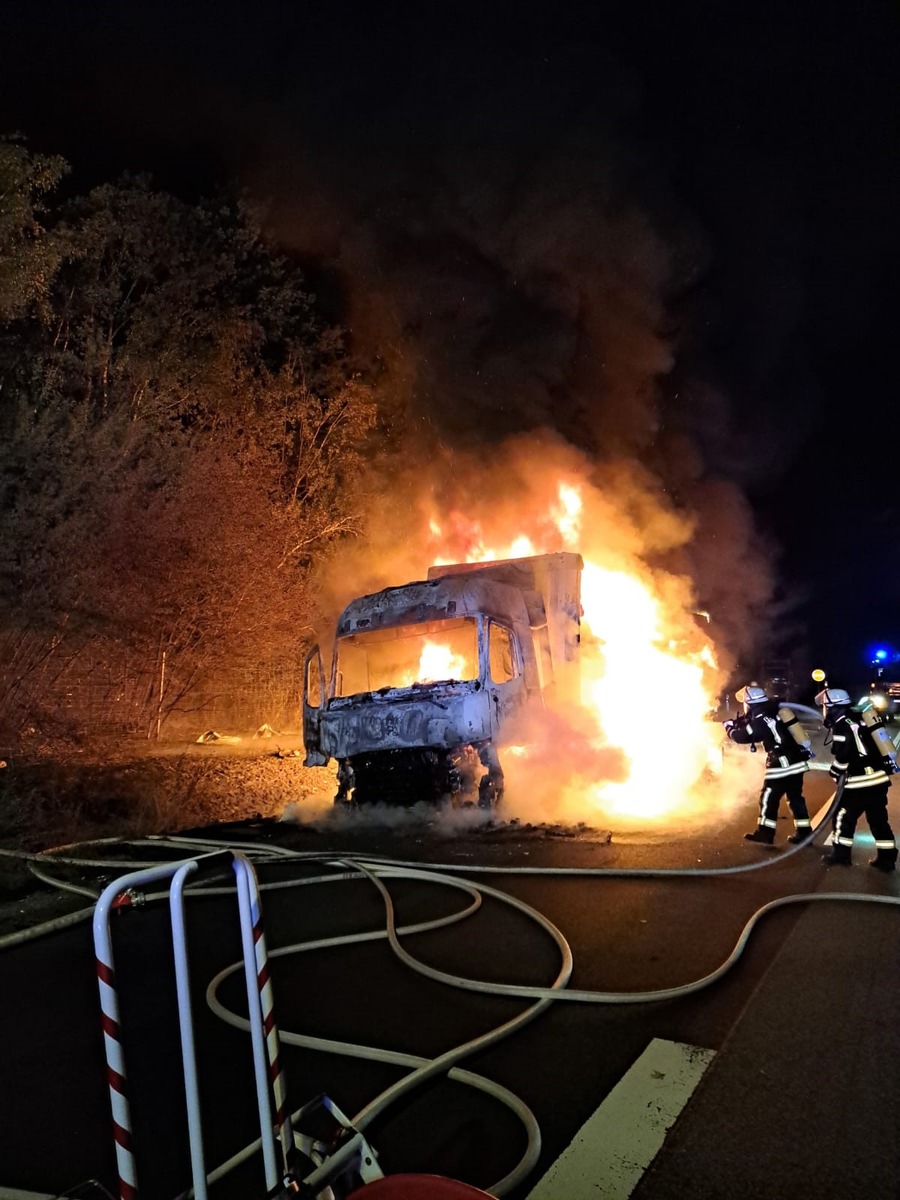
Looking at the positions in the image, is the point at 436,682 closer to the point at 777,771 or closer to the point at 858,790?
the point at 777,771

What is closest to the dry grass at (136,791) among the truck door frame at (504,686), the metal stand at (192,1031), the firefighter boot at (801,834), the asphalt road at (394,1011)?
the truck door frame at (504,686)

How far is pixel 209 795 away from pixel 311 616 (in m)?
6.87

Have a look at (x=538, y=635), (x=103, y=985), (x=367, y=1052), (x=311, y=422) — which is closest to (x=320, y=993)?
(x=367, y=1052)

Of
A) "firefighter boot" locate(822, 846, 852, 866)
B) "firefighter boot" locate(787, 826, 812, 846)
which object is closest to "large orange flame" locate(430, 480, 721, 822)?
"firefighter boot" locate(787, 826, 812, 846)

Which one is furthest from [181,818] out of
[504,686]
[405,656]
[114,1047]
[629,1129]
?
[114,1047]

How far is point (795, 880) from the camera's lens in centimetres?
620

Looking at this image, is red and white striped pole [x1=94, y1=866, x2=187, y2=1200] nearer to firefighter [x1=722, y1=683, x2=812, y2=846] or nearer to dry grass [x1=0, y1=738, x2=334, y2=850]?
firefighter [x1=722, y1=683, x2=812, y2=846]

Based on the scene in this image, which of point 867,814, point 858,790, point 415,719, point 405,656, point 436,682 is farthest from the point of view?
point 405,656

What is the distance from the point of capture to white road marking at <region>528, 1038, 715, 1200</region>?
2543 millimetres

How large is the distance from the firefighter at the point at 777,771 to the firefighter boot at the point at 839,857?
0.44 meters

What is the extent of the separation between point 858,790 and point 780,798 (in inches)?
33.8

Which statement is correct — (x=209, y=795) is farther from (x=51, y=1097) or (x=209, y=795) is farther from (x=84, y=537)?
(x=51, y=1097)

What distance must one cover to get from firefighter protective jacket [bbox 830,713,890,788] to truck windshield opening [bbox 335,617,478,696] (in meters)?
Result: 4.29

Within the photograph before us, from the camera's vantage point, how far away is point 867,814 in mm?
6598
